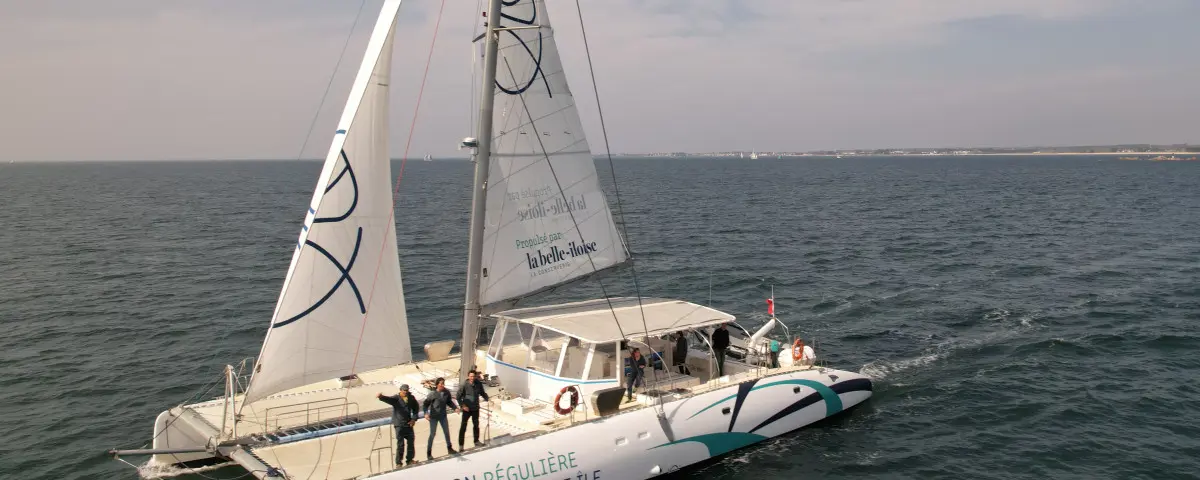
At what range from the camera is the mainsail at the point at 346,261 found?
50.9ft

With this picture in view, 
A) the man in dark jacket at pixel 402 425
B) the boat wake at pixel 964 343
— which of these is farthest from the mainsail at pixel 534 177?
the boat wake at pixel 964 343

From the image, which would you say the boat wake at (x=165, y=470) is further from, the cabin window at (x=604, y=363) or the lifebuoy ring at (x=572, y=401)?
the cabin window at (x=604, y=363)

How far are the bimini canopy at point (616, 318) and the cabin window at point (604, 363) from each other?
0.61 meters

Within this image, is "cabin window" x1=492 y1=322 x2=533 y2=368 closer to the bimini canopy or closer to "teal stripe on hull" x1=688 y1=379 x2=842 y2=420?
the bimini canopy

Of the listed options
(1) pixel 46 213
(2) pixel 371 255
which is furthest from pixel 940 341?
(1) pixel 46 213

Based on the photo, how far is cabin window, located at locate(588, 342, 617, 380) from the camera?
19.3m

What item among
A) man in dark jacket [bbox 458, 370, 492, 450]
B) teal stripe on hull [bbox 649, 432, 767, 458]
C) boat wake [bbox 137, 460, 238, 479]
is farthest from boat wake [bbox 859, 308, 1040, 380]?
boat wake [bbox 137, 460, 238, 479]

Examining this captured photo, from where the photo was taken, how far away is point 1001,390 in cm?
2372

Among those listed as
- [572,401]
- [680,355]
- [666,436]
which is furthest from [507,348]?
[666,436]

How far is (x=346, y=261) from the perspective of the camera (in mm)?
16109

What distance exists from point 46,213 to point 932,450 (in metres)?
82.7

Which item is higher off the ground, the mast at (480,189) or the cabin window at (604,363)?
the mast at (480,189)

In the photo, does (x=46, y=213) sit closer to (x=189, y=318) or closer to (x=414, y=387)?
(x=189, y=318)

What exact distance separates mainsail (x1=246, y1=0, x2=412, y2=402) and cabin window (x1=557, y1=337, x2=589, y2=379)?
439 centimetres
